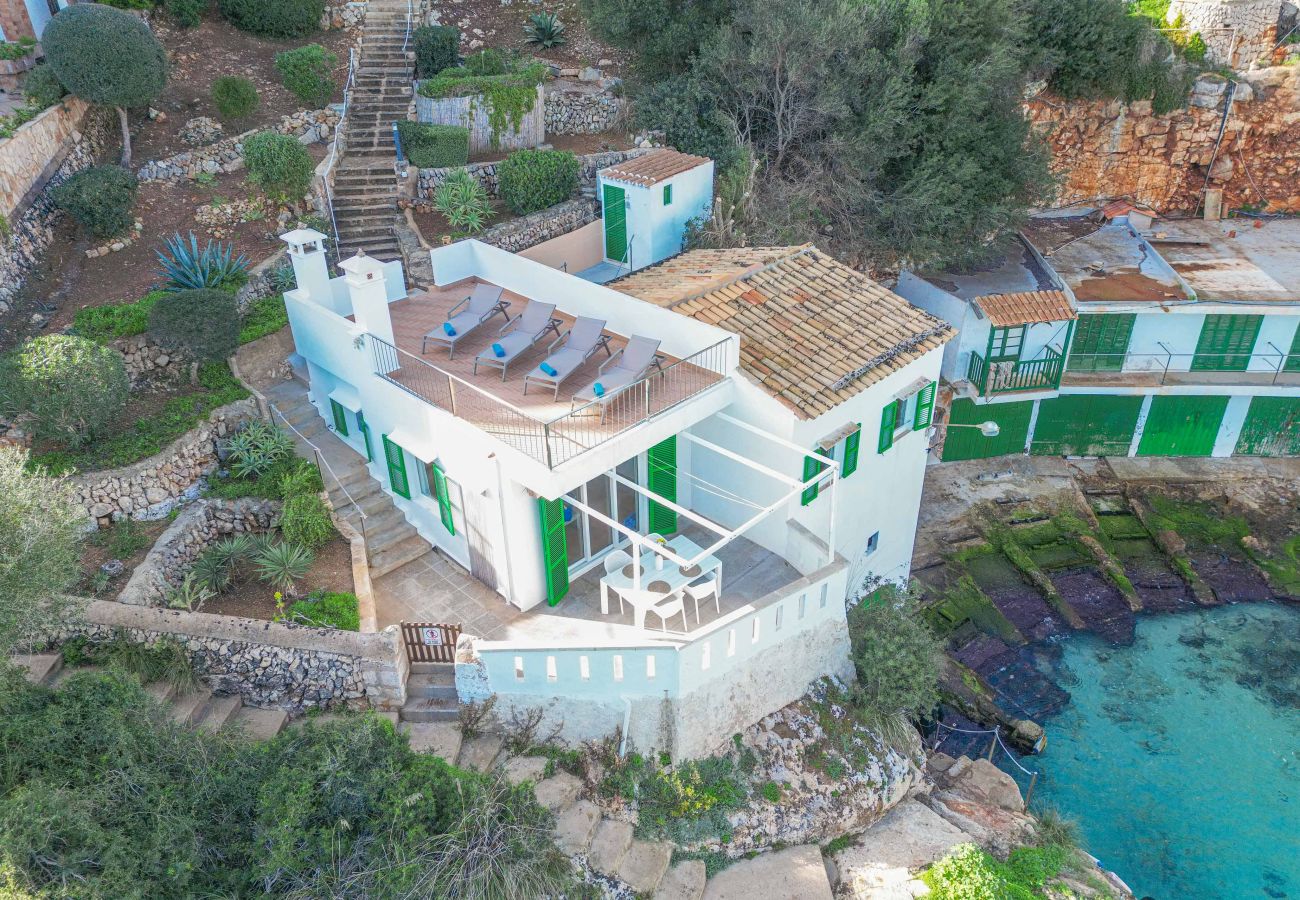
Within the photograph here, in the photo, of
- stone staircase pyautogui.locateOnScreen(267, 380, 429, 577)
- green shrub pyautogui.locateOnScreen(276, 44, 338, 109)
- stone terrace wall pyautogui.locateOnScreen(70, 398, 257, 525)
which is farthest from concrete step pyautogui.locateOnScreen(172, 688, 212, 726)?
green shrub pyautogui.locateOnScreen(276, 44, 338, 109)

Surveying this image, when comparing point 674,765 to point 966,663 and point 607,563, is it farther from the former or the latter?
point 966,663

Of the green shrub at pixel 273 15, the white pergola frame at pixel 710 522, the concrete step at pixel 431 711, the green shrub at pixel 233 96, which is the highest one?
the green shrub at pixel 273 15

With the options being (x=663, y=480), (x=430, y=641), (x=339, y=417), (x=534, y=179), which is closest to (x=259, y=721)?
(x=430, y=641)

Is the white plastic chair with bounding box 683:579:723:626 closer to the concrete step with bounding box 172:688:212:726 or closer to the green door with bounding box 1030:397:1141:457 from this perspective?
the concrete step with bounding box 172:688:212:726

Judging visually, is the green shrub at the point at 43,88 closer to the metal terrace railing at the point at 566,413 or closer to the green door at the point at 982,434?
the metal terrace railing at the point at 566,413

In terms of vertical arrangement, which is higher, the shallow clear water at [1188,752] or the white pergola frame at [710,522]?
the white pergola frame at [710,522]

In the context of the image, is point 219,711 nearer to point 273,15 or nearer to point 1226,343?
point 273,15

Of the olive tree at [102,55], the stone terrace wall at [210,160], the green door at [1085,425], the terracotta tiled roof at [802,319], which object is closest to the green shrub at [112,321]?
the stone terrace wall at [210,160]

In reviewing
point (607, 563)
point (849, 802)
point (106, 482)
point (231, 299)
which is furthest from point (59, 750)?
point (849, 802)
